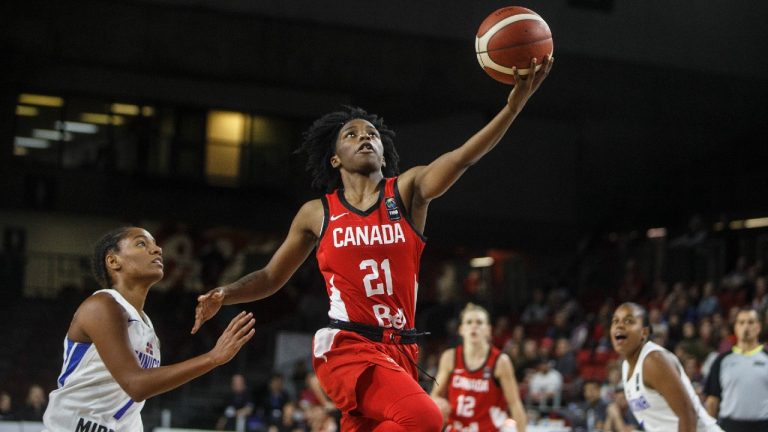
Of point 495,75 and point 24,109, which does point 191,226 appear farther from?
point 495,75

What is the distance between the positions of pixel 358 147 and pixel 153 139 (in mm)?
18698

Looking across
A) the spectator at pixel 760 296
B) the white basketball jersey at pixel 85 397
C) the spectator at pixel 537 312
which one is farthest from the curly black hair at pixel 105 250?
the spectator at pixel 537 312

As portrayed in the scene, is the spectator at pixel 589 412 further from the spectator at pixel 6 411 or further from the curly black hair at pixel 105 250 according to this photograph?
the curly black hair at pixel 105 250

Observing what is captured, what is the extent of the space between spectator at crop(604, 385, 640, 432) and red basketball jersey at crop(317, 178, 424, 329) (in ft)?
21.1

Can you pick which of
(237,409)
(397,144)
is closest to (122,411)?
(237,409)

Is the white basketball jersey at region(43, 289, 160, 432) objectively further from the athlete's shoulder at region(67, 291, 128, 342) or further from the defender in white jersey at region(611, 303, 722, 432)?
the defender in white jersey at region(611, 303, 722, 432)

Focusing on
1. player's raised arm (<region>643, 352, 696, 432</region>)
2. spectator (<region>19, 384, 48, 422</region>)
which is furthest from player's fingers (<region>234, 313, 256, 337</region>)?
spectator (<region>19, 384, 48, 422</region>)

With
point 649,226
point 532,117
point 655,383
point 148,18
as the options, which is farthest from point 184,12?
point 655,383

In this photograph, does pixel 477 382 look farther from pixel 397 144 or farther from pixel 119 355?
pixel 397 144

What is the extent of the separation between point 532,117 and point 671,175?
127 inches

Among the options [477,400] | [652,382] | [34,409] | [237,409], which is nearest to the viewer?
[652,382]

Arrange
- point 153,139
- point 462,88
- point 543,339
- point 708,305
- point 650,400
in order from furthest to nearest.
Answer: point 153,139 → point 462,88 → point 543,339 → point 708,305 → point 650,400

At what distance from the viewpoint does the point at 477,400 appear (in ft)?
26.9

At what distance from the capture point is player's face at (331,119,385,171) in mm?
5070
